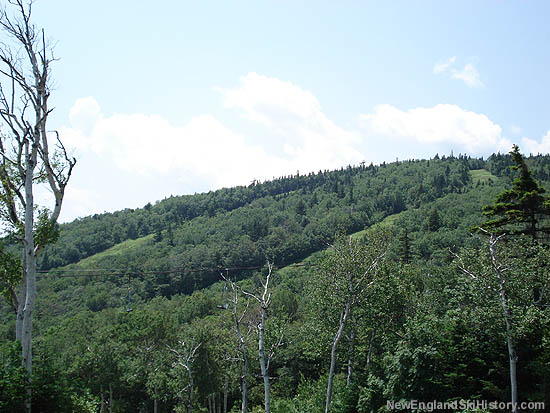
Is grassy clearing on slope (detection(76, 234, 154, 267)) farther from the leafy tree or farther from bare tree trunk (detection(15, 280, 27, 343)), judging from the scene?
bare tree trunk (detection(15, 280, 27, 343))

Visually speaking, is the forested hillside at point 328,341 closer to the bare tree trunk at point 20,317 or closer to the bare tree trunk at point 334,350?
the bare tree trunk at point 334,350

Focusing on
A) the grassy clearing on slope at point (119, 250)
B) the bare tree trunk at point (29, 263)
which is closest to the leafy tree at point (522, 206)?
the bare tree trunk at point (29, 263)

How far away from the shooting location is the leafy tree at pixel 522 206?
24641mm

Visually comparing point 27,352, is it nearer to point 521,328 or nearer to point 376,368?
point 521,328

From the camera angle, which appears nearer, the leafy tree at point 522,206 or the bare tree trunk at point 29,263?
the bare tree trunk at point 29,263

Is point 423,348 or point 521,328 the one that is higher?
point 521,328

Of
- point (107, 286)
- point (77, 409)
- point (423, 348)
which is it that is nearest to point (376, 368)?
point (423, 348)

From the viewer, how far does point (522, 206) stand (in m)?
25.2

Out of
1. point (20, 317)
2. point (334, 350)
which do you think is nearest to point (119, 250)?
point (334, 350)

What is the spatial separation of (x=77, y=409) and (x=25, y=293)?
383 centimetres

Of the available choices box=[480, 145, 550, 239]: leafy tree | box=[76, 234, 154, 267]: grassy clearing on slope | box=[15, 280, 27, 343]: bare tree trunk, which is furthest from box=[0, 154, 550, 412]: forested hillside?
box=[76, 234, 154, 267]: grassy clearing on slope

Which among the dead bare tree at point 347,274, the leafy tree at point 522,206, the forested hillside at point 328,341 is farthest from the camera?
the leafy tree at point 522,206

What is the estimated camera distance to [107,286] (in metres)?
127

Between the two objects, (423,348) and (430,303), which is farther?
(430,303)
